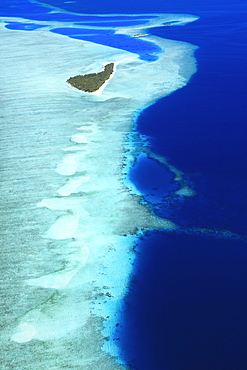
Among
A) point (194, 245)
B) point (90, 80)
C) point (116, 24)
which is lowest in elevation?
point (194, 245)

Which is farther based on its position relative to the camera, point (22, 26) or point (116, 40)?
point (22, 26)

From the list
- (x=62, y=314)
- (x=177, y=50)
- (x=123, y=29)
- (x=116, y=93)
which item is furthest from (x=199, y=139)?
(x=123, y=29)

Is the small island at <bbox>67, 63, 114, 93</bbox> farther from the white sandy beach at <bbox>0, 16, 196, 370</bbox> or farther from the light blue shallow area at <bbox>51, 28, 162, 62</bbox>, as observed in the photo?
the light blue shallow area at <bbox>51, 28, 162, 62</bbox>

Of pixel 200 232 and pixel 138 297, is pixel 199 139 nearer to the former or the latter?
pixel 200 232

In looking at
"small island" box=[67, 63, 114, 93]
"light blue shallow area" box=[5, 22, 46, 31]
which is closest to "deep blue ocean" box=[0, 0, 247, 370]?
"small island" box=[67, 63, 114, 93]

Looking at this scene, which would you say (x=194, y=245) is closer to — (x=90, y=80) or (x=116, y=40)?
(x=90, y=80)

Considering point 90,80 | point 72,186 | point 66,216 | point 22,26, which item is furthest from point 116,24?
point 66,216

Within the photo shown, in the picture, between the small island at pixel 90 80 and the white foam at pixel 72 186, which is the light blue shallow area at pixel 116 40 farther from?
the white foam at pixel 72 186
